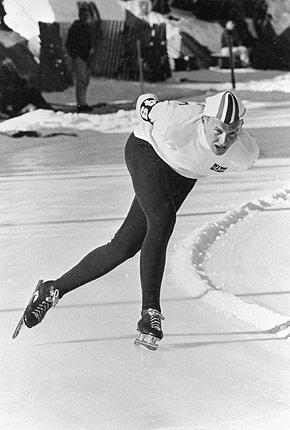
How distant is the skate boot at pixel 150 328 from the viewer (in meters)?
2.64

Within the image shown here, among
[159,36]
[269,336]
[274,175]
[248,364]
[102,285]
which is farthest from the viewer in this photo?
[159,36]

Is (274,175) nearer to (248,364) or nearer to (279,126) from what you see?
(279,126)

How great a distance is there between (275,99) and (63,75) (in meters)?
1.13

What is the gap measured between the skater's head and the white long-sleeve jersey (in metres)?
0.02

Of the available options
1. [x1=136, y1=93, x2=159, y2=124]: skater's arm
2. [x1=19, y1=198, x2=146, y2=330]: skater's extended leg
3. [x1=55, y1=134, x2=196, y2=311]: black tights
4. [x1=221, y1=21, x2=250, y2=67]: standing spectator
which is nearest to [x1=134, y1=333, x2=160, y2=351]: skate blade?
[x1=55, y1=134, x2=196, y2=311]: black tights

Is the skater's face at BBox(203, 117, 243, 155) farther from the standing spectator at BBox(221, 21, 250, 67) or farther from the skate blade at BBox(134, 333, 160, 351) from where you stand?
the standing spectator at BBox(221, 21, 250, 67)

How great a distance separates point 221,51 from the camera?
16.9ft

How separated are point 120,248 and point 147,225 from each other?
119 millimetres

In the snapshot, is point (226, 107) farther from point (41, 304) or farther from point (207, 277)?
point (207, 277)

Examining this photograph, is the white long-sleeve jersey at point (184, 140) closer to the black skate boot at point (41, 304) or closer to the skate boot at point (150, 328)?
the skate boot at point (150, 328)

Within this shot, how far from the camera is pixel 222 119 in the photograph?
2.65 m

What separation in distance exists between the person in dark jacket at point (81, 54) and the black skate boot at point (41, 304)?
2.57 metres

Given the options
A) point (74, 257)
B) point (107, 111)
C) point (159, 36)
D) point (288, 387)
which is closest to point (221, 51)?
point (159, 36)

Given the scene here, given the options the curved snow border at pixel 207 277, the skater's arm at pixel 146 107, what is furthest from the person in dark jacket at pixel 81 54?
the skater's arm at pixel 146 107
